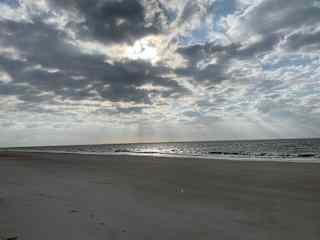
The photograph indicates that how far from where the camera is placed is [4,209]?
657 centimetres

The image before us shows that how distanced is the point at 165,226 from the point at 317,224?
370 centimetres

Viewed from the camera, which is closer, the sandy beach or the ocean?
the sandy beach

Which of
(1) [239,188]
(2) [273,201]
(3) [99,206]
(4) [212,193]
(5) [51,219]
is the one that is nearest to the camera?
(5) [51,219]

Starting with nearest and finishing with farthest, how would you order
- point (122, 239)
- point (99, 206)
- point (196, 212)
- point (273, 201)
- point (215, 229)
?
point (122, 239) → point (215, 229) → point (196, 212) → point (99, 206) → point (273, 201)

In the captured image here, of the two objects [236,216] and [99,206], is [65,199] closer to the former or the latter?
[99,206]

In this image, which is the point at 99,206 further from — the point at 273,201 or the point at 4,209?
the point at 273,201

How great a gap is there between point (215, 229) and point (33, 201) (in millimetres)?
6130

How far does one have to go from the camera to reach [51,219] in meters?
5.69

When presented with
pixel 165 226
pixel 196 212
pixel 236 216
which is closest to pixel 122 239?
pixel 165 226

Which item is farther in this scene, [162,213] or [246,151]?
[246,151]

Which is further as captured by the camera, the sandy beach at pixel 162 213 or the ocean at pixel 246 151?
the ocean at pixel 246 151

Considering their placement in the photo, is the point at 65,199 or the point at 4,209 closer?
the point at 4,209

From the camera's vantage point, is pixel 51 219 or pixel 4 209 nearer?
pixel 51 219

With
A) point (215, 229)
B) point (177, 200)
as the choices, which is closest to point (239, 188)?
point (177, 200)
